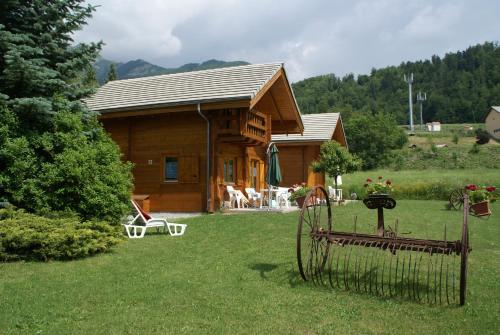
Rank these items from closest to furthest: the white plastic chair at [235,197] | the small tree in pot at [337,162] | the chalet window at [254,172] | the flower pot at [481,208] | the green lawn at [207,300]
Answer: the green lawn at [207,300] → the flower pot at [481,208] → the white plastic chair at [235,197] → the small tree in pot at [337,162] → the chalet window at [254,172]

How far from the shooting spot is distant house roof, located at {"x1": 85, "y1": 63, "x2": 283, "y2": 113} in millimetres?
14969

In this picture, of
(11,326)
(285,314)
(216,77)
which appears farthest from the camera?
(216,77)

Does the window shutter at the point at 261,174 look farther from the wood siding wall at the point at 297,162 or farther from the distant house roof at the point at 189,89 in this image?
the distant house roof at the point at 189,89

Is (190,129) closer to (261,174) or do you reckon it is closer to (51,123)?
(261,174)

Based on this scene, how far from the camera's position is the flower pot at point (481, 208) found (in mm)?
14156

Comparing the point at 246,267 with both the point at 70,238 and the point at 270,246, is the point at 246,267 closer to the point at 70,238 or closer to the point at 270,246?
the point at 270,246

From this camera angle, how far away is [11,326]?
4.46 m

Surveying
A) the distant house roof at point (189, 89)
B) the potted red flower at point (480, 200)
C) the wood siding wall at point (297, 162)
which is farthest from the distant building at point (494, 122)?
the distant house roof at point (189, 89)

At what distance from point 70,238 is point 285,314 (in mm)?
4233

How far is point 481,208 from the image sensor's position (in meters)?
14.2

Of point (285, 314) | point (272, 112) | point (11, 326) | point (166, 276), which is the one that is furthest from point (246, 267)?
point (272, 112)

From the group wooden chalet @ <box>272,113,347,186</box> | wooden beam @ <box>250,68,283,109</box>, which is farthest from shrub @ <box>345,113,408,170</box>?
wooden beam @ <box>250,68,283,109</box>

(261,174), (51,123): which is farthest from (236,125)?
(51,123)

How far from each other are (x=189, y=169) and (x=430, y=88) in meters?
105
